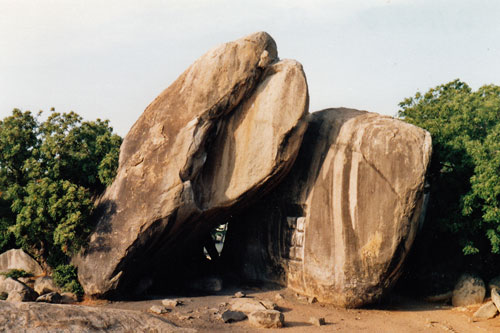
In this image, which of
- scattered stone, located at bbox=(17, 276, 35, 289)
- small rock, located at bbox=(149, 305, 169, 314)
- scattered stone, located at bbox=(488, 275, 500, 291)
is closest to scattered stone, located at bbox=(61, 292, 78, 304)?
scattered stone, located at bbox=(17, 276, 35, 289)

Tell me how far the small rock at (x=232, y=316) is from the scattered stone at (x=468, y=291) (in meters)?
8.29

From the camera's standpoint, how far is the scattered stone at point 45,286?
16.0 meters

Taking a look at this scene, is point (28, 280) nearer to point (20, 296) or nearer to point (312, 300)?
point (20, 296)

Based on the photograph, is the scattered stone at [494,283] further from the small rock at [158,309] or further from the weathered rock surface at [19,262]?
the weathered rock surface at [19,262]

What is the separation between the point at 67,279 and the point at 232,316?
19.8 feet

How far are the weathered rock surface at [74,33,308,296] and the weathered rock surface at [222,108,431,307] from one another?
135cm

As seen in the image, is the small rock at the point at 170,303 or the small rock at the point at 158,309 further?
the small rock at the point at 170,303

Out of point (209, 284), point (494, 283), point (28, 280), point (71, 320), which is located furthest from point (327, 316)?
point (28, 280)

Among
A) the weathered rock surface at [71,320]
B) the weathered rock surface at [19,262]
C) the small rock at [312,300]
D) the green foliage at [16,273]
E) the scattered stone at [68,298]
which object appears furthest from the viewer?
the weathered rock surface at [19,262]

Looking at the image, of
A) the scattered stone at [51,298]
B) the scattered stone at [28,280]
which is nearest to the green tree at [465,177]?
the scattered stone at [51,298]

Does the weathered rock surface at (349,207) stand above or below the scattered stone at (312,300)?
above

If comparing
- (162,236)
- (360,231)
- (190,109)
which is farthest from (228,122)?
(360,231)

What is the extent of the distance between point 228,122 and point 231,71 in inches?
68.4

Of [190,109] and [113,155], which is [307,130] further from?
[113,155]
